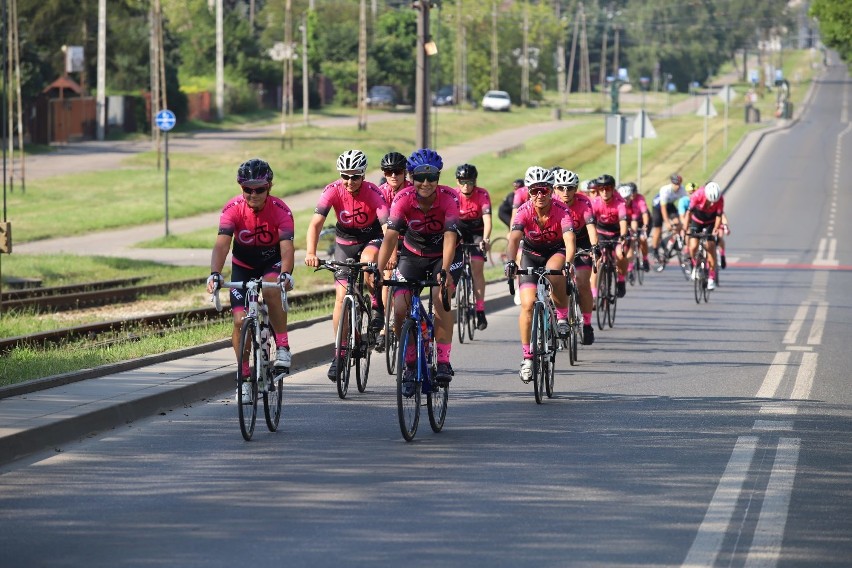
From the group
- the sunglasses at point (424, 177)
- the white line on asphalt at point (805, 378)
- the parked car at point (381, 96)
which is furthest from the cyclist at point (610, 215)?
the parked car at point (381, 96)

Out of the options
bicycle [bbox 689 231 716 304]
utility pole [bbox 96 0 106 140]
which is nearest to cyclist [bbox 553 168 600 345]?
bicycle [bbox 689 231 716 304]

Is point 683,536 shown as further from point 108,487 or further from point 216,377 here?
point 216,377

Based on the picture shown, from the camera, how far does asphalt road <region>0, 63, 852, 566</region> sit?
7.73 meters

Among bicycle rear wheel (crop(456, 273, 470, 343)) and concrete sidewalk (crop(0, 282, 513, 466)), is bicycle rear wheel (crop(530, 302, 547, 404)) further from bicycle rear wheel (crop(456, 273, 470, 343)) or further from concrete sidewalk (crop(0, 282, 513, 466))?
bicycle rear wheel (crop(456, 273, 470, 343))

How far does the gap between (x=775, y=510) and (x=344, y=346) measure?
17.3 ft

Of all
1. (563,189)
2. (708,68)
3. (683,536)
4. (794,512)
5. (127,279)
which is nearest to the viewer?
(683,536)

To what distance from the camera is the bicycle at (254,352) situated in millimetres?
10820

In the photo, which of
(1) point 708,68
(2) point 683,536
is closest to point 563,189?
(2) point 683,536

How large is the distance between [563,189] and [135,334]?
551cm

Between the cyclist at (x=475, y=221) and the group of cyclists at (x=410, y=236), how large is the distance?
12 millimetres

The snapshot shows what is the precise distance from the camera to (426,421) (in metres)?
12.1

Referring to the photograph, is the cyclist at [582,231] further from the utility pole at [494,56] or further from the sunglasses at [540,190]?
the utility pole at [494,56]

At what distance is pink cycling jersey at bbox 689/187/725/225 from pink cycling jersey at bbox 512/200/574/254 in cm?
1102

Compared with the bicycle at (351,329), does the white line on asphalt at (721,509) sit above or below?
below
